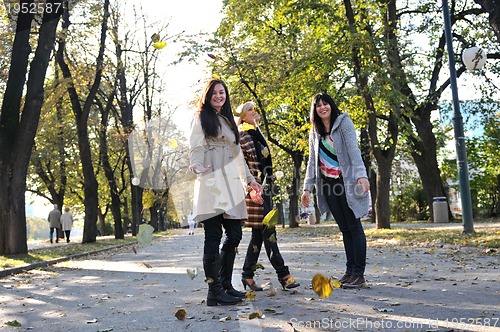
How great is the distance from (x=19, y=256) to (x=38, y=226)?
189754 mm

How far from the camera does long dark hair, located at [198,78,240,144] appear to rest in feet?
18.7

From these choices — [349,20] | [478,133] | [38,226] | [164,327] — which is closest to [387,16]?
[349,20]

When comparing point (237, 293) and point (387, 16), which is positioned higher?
point (387, 16)

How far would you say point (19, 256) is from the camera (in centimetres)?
1432

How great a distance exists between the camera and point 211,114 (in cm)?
582

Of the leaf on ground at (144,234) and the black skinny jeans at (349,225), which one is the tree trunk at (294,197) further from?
the leaf on ground at (144,234)

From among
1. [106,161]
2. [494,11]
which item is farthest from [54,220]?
[494,11]

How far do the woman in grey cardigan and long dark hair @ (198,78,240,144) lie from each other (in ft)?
3.77

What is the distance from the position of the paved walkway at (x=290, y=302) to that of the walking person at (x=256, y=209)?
0.77ft

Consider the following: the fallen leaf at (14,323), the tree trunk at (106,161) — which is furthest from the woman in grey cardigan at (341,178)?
the tree trunk at (106,161)

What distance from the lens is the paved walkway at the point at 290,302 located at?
4570mm

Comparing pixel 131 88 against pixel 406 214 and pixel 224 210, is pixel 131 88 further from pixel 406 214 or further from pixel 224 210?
pixel 224 210

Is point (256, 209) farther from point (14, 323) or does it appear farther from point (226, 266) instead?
point (14, 323)

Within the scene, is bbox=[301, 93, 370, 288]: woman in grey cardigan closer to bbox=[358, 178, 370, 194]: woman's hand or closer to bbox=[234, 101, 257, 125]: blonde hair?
bbox=[358, 178, 370, 194]: woman's hand
